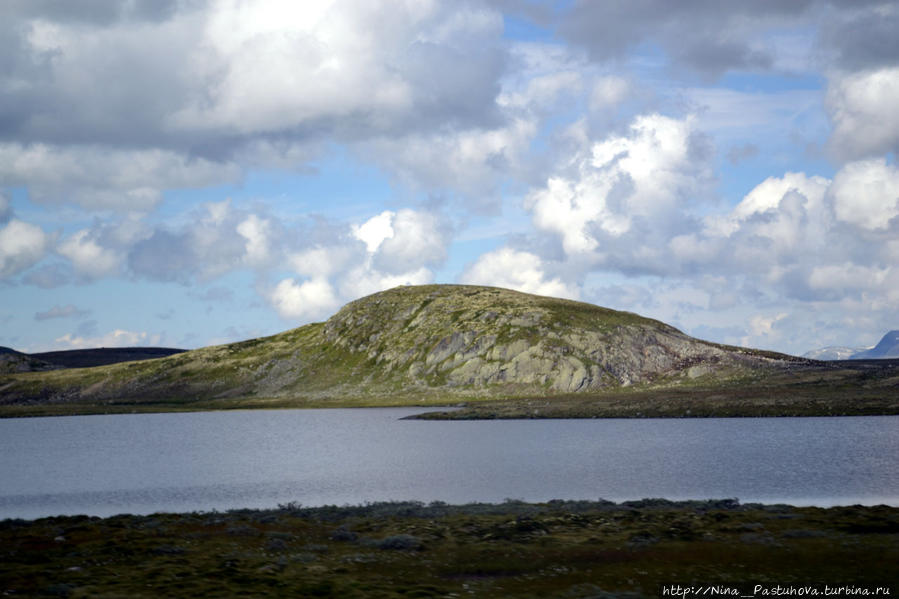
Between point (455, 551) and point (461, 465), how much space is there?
48.0 meters

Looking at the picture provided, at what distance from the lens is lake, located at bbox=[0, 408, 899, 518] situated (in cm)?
6069

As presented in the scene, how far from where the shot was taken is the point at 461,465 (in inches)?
3285

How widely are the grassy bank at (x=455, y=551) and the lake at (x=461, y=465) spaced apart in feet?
40.4

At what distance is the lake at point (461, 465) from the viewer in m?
60.7

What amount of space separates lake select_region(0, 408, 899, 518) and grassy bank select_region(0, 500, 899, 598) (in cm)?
1230

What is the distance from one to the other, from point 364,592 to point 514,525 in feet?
50.8

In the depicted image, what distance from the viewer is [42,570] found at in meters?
30.6

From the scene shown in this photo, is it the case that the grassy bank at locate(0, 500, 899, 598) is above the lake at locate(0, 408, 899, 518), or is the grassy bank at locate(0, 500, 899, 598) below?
above

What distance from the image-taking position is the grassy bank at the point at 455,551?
28.0 m

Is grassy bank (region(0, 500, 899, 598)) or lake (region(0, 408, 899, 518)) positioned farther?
lake (region(0, 408, 899, 518))

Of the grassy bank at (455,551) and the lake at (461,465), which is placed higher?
the grassy bank at (455,551)

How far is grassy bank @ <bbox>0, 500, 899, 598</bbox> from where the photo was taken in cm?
2797

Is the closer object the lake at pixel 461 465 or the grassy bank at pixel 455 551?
the grassy bank at pixel 455 551

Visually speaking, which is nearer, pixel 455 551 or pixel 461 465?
pixel 455 551
